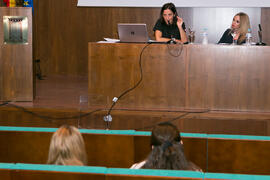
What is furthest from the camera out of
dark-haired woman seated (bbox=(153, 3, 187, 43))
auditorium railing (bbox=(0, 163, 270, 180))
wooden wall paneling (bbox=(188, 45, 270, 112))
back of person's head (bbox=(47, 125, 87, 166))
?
dark-haired woman seated (bbox=(153, 3, 187, 43))

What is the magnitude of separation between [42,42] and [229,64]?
4.20 m

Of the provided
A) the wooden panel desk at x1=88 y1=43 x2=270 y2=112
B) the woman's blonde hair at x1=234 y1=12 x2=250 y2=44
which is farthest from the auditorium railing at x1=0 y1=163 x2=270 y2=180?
the woman's blonde hair at x1=234 y1=12 x2=250 y2=44

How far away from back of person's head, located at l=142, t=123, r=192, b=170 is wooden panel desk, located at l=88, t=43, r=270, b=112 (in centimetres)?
284

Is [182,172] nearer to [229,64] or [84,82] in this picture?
[229,64]

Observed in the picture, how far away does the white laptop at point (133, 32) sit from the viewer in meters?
4.89

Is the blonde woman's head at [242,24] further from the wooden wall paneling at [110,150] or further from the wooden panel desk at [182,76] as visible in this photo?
the wooden wall paneling at [110,150]

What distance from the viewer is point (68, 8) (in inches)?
311

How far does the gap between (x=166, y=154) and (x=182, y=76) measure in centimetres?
289

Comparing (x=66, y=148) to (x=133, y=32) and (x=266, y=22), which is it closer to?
(x=133, y=32)

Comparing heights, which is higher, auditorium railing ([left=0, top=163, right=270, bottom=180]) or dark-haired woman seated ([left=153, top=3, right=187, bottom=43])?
dark-haired woman seated ([left=153, top=3, right=187, bottom=43])

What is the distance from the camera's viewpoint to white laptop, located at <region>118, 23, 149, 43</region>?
4.89 m

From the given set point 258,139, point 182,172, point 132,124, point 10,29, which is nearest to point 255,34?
point 132,124

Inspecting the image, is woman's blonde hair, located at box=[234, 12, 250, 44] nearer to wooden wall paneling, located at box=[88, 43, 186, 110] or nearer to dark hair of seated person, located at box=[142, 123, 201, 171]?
wooden wall paneling, located at box=[88, 43, 186, 110]

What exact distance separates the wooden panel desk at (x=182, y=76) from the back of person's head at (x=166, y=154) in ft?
9.31
